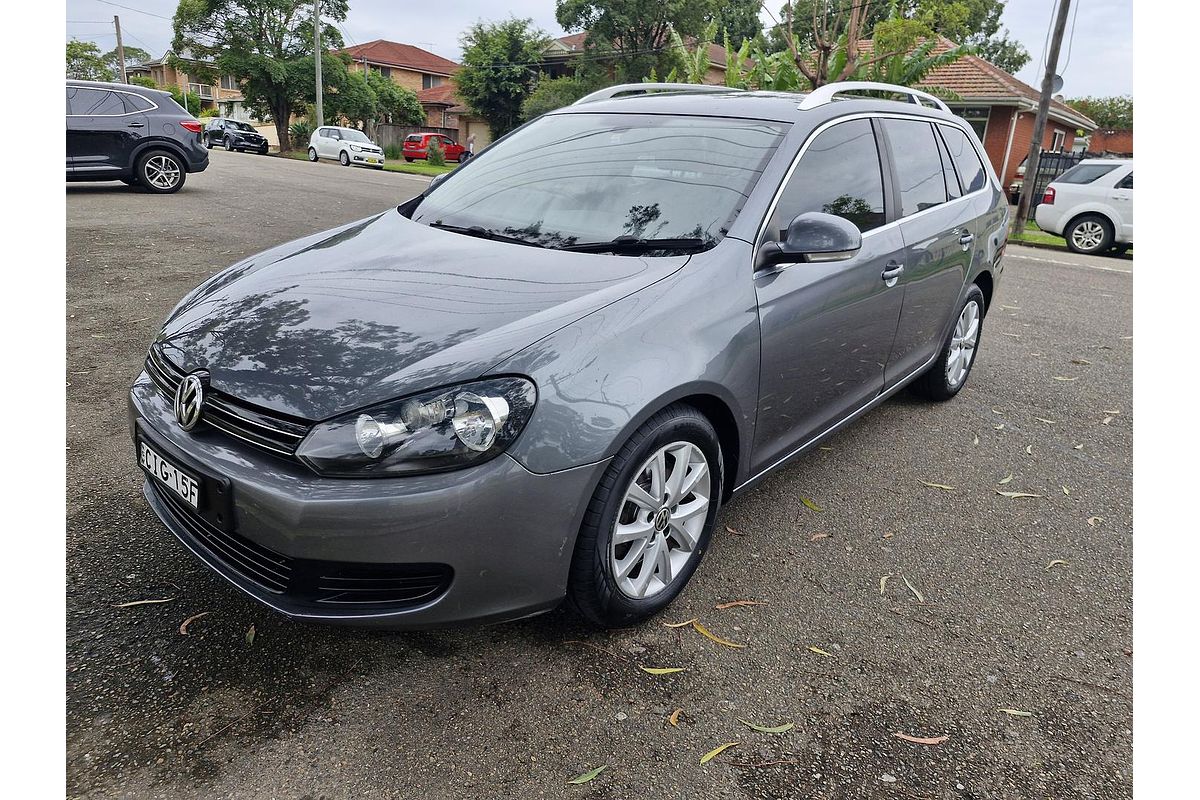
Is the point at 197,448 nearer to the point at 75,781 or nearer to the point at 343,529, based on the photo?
the point at 343,529

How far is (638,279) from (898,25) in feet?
52.6

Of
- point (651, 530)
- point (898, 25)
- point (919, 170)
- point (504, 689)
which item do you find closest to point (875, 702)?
point (651, 530)

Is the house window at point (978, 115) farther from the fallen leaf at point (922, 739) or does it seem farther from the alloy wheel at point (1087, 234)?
the fallen leaf at point (922, 739)

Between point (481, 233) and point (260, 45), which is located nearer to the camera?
point (481, 233)

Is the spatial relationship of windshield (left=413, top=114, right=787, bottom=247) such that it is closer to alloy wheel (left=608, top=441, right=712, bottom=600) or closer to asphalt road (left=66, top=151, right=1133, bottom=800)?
alloy wheel (left=608, top=441, right=712, bottom=600)

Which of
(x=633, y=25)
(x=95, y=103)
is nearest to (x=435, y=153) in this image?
(x=633, y=25)

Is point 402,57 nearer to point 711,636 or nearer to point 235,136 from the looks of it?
point 235,136

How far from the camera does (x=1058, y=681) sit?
2.53 m

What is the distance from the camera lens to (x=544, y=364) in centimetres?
217

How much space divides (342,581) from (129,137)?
12246 mm

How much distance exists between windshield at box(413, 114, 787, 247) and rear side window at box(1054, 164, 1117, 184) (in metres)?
12.9

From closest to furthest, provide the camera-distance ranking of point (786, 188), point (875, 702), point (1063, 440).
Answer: point (875, 702)
point (786, 188)
point (1063, 440)

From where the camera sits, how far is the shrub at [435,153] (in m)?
33.2

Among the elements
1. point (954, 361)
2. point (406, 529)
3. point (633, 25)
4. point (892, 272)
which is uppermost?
point (633, 25)
